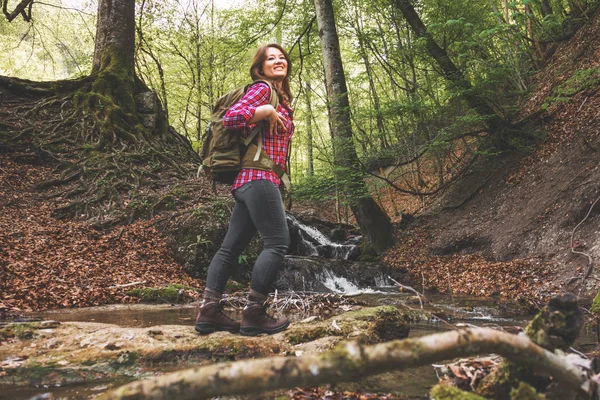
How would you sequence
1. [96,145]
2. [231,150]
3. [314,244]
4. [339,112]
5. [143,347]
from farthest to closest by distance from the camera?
[314,244]
[96,145]
[339,112]
[231,150]
[143,347]

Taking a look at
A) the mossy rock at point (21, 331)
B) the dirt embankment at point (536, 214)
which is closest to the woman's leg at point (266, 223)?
the mossy rock at point (21, 331)

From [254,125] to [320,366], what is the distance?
2.24m

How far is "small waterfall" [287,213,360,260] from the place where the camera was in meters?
11.9

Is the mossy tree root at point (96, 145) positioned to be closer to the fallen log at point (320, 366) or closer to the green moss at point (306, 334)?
the green moss at point (306, 334)

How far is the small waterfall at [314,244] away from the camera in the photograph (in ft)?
38.9

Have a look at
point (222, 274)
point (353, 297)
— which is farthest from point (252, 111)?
point (353, 297)

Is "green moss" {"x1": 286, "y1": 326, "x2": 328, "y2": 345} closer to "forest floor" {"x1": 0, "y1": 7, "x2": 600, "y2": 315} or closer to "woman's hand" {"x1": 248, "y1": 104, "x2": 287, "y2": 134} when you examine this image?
"woman's hand" {"x1": 248, "y1": 104, "x2": 287, "y2": 134}

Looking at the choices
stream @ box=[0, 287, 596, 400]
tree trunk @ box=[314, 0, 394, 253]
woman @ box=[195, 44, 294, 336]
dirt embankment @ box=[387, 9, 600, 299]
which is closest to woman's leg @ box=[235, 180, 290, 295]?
woman @ box=[195, 44, 294, 336]

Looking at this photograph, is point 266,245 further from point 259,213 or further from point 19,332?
point 19,332

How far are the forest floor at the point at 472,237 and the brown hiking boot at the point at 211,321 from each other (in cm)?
288

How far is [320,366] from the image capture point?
1.15 metres

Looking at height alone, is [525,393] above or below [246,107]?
below

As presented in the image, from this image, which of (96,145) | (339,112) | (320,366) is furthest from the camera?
(96,145)

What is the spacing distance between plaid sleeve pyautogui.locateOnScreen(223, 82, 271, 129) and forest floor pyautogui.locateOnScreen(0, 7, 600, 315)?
3681 mm
